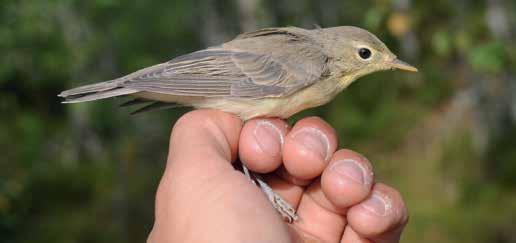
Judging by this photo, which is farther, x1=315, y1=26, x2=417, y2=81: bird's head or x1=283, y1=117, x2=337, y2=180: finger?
x1=315, y1=26, x2=417, y2=81: bird's head

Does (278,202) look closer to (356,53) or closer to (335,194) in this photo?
(335,194)

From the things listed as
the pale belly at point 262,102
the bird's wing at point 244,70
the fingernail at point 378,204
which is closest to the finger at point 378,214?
the fingernail at point 378,204

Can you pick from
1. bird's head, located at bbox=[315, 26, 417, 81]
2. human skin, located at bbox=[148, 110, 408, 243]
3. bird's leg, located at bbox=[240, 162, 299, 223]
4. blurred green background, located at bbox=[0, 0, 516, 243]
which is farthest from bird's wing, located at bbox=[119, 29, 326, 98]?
blurred green background, located at bbox=[0, 0, 516, 243]

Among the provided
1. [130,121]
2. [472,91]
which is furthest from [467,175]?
[130,121]

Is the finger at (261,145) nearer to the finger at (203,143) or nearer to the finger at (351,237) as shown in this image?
the finger at (203,143)

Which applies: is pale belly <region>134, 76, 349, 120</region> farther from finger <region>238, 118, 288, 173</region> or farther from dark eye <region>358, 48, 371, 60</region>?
dark eye <region>358, 48, 371, 60</region>

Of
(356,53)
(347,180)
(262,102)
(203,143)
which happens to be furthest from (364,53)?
(203,143)

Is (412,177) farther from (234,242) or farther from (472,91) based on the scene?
(234,242)
